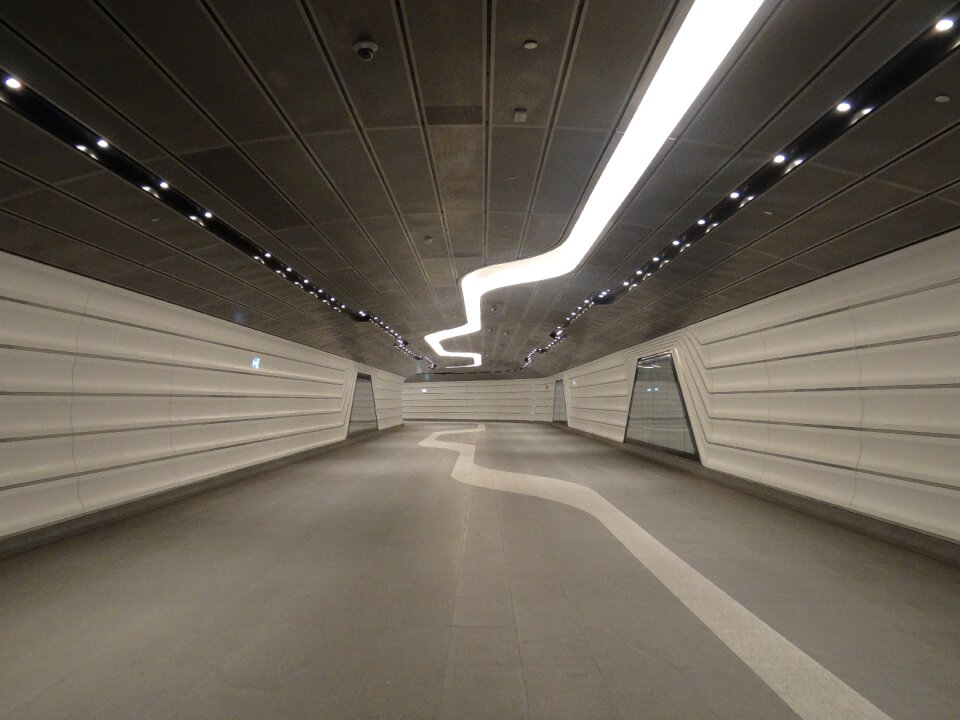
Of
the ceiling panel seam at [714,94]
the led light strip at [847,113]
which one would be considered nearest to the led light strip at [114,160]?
the ceiling panel seam at [714,94]

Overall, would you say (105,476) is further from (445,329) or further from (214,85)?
(445,329)

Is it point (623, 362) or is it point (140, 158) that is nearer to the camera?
point (140, 158)

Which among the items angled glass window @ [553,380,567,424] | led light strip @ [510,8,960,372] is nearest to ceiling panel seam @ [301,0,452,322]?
led light strip @ [510,8,960,372]

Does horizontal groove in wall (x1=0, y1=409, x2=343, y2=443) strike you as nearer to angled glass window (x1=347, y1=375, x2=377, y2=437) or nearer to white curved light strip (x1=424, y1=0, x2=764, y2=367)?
white curved light strip (x1=424, y1=0, x2=764, y2=367)

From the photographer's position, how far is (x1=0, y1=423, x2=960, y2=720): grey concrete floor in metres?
3.29

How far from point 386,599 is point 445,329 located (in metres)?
15.0

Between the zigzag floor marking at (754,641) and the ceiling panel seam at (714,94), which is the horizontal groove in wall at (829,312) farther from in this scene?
the zigzag floor marking at (754,641)

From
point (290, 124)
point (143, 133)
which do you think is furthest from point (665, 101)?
point (143, 133)

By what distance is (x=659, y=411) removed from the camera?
58.6 ft

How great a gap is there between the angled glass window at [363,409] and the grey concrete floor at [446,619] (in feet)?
59.7

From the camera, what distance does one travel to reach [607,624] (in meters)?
4.30

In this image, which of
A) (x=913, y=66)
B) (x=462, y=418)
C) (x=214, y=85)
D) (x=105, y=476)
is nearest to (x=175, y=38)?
(x=214, y=85)

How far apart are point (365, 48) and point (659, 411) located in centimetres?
1636

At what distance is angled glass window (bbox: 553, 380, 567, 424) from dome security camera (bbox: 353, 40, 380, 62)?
37052 mm
